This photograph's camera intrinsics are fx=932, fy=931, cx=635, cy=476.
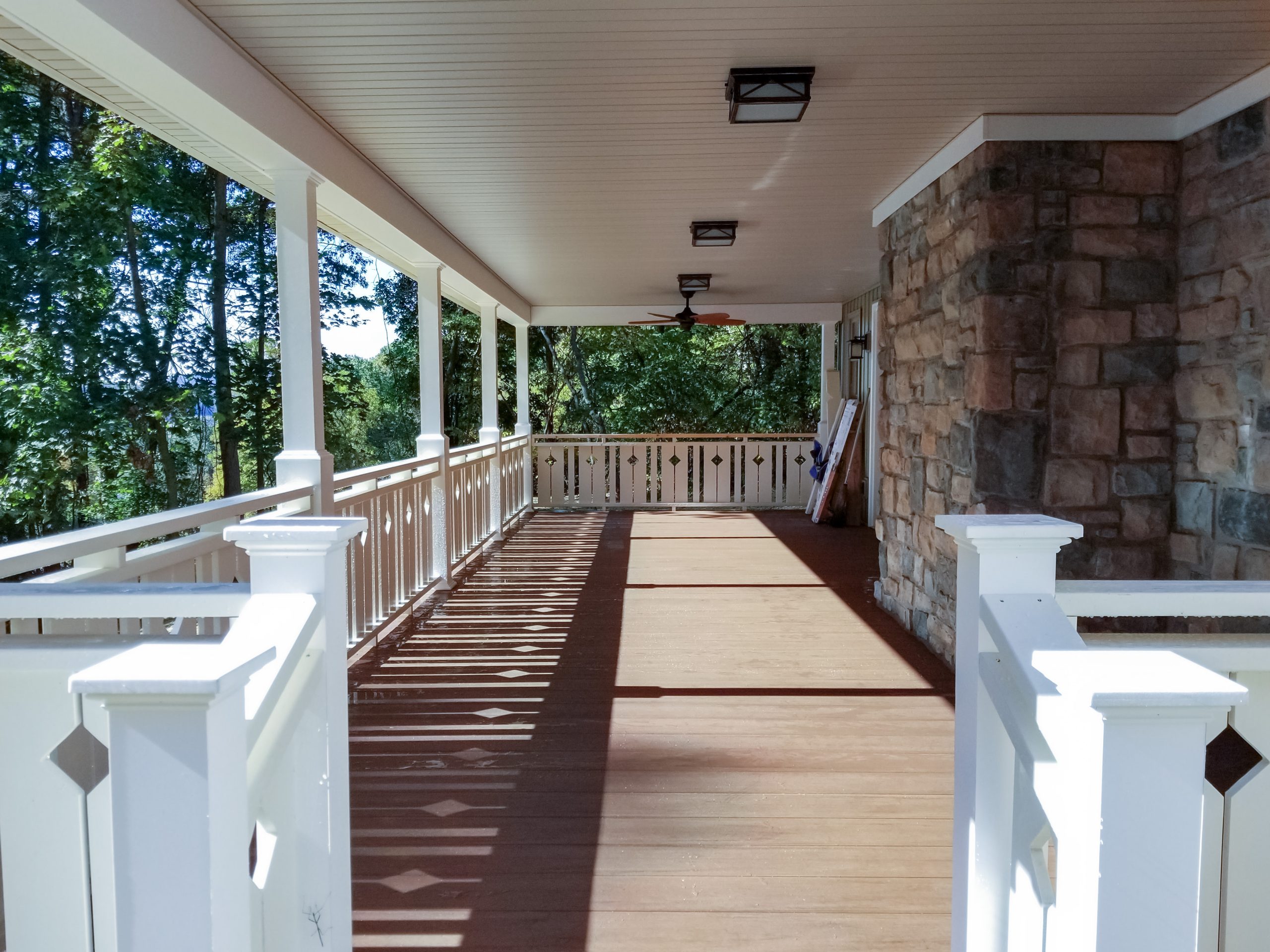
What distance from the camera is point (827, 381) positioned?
430 inches

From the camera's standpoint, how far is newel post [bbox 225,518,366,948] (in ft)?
4.42

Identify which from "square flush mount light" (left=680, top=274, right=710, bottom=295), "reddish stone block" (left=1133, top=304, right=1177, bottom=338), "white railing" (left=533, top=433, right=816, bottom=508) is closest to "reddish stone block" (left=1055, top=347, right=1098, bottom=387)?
"reddish stone block" (left=1133, top=304, right=1177, bottom=338)

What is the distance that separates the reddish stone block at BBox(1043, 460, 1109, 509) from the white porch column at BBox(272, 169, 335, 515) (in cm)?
298

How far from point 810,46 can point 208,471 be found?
36.1 feet

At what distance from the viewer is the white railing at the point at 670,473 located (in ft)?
37.2

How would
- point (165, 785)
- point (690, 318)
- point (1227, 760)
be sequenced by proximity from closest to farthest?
point (165, 785) → point (1227, 760) → point (690, 318)

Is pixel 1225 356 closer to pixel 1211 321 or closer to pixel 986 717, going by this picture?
pixel 1211 321

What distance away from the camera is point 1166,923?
0.96 m

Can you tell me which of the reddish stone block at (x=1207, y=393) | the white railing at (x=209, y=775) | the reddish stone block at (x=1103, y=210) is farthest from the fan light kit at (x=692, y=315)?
the white railing at (x=209, y=775)

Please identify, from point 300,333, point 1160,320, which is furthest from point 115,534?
point 1160,320

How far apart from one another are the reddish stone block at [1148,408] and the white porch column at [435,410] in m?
4.05

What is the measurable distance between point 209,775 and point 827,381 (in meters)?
10.4

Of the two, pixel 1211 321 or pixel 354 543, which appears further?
pixel 354 543

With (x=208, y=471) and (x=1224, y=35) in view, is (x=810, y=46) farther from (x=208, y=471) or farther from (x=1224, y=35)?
(x=208, y=471)
